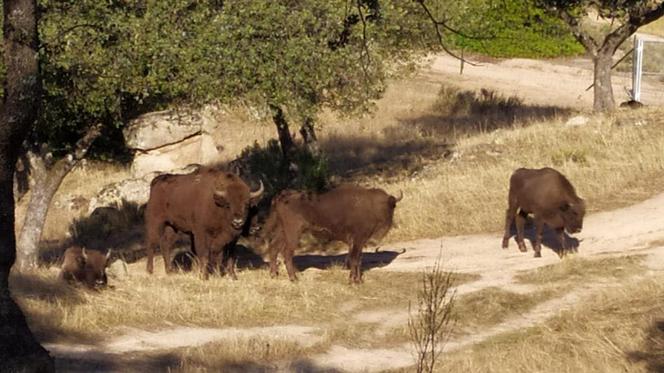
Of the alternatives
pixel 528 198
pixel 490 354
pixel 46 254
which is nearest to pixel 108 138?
pixel 46 254

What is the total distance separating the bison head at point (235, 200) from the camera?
786 inches

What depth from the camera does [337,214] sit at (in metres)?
20.0

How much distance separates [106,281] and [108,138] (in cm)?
1919

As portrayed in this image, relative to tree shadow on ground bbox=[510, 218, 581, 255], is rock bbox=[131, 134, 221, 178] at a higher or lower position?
higher

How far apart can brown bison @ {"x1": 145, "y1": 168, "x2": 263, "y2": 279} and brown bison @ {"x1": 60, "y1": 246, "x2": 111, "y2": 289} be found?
5.46 feet

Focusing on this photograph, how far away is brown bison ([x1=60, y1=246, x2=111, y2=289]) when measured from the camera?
18.4 metres

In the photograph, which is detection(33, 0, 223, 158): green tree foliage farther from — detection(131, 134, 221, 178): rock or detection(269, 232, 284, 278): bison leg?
detection(131, 134, 221, 178): rock

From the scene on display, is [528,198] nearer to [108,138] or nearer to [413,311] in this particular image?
[413,311]

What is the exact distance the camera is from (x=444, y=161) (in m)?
29.5

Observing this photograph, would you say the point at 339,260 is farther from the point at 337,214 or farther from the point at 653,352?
the point at 653,352

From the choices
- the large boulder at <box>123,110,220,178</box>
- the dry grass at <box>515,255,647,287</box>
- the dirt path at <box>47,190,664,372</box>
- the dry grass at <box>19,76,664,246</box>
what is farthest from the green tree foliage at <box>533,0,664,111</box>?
the dry grass at <box>515,255,647,287</box>

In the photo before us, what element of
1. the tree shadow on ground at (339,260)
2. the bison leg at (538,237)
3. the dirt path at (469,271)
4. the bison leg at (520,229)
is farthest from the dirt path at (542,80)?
the bison leg at (538,237)

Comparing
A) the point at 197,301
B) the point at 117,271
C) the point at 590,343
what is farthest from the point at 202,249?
the point at 590,343

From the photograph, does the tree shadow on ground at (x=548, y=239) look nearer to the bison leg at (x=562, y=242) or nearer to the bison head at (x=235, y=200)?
the bison leg at (x=562, y=242)
